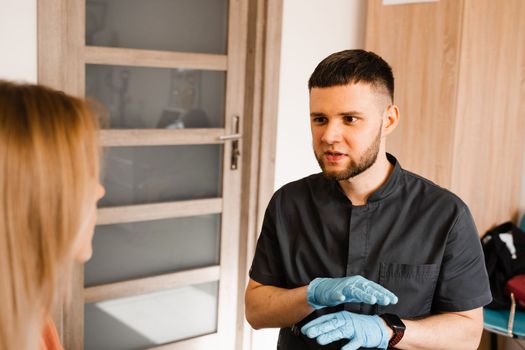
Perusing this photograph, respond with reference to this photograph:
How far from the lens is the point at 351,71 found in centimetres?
153

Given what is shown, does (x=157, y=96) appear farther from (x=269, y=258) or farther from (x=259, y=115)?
(x=269, y=258)

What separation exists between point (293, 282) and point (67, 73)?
115cm

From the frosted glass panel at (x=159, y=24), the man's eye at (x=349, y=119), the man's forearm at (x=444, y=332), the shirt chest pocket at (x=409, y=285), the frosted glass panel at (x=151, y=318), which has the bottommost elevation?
the frosted glass panel at (x=151, y=318)

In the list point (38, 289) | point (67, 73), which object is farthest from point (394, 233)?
point (67, 73)

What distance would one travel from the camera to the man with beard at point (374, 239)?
1.51 meters

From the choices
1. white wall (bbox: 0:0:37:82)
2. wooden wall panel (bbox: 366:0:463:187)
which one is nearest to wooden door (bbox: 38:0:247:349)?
white wall (bbox: 0:0:37:82)

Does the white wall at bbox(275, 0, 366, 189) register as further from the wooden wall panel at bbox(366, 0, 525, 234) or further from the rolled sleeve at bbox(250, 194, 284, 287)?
the rolled sleeve at bbox(250, 194, 284, 287)

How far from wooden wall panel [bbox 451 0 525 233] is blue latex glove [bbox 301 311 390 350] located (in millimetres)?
1382

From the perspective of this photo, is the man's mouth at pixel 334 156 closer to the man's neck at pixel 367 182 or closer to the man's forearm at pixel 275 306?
the man's neck at pixel 367 182

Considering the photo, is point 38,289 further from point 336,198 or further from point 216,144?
point 216,144

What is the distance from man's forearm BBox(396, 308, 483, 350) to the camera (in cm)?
144

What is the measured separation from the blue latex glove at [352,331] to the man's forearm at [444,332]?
65 mm

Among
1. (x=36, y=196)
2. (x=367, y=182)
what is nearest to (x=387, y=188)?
(x=367, y=182)

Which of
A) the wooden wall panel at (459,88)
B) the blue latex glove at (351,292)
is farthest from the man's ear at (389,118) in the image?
the wooden wall panel at (459,88)
